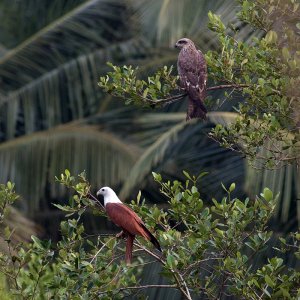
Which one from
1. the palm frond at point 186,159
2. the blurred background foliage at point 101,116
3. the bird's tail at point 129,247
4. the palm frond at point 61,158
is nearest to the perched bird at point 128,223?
the bird's tail at point 129,247

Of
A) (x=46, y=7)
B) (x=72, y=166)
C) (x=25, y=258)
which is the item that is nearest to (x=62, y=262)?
(x=25, y=258)

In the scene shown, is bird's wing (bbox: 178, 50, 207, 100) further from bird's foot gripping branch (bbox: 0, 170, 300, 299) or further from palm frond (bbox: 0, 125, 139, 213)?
palm frond (bbox: 0, 125, 139, 213)

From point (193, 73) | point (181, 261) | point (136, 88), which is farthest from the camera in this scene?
point (193, 73)

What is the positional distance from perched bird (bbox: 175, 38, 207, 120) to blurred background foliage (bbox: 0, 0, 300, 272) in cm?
229

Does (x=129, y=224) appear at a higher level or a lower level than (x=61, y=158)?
higher

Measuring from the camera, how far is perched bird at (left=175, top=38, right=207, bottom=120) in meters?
8.05

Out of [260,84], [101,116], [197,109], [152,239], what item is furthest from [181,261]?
[101,116]

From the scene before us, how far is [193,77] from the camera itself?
28.0 feet

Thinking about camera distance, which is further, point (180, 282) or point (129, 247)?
point (129, 247)

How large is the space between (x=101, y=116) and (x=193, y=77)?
538cm

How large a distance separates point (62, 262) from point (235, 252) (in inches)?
37.6

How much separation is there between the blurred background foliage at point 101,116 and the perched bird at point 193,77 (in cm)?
229

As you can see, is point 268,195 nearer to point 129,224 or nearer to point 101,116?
point 129,224

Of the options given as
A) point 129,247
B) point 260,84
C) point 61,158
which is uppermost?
point 260,84
